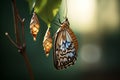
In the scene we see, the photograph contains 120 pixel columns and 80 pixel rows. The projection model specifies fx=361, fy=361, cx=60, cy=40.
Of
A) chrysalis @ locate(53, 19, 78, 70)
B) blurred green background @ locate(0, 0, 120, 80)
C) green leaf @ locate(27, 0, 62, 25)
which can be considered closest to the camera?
green leaf @ locate(27, 0, 62, 25)

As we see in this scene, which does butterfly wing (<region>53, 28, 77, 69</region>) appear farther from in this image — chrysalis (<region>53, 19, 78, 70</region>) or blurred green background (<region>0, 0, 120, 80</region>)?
blurred green background (<region>0, 0, 120, 80</region>)

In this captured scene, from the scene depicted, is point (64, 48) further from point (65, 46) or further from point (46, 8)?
point (46, 8)

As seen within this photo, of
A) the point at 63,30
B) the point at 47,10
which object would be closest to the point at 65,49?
the point at 63,30

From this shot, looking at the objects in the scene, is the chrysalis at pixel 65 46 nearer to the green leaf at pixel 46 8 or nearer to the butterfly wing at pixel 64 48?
the butterfly wing at pixel 64 48

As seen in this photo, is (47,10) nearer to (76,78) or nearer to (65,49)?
(65,49)

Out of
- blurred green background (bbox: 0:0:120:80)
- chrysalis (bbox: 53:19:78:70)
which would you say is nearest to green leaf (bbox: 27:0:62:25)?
chrysalis (bbox: 53:19:78:70)

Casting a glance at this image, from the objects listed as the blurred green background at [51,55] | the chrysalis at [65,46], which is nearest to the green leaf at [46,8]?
the chrysalis at [65,46]

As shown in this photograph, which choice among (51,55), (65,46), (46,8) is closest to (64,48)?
(65,46)
